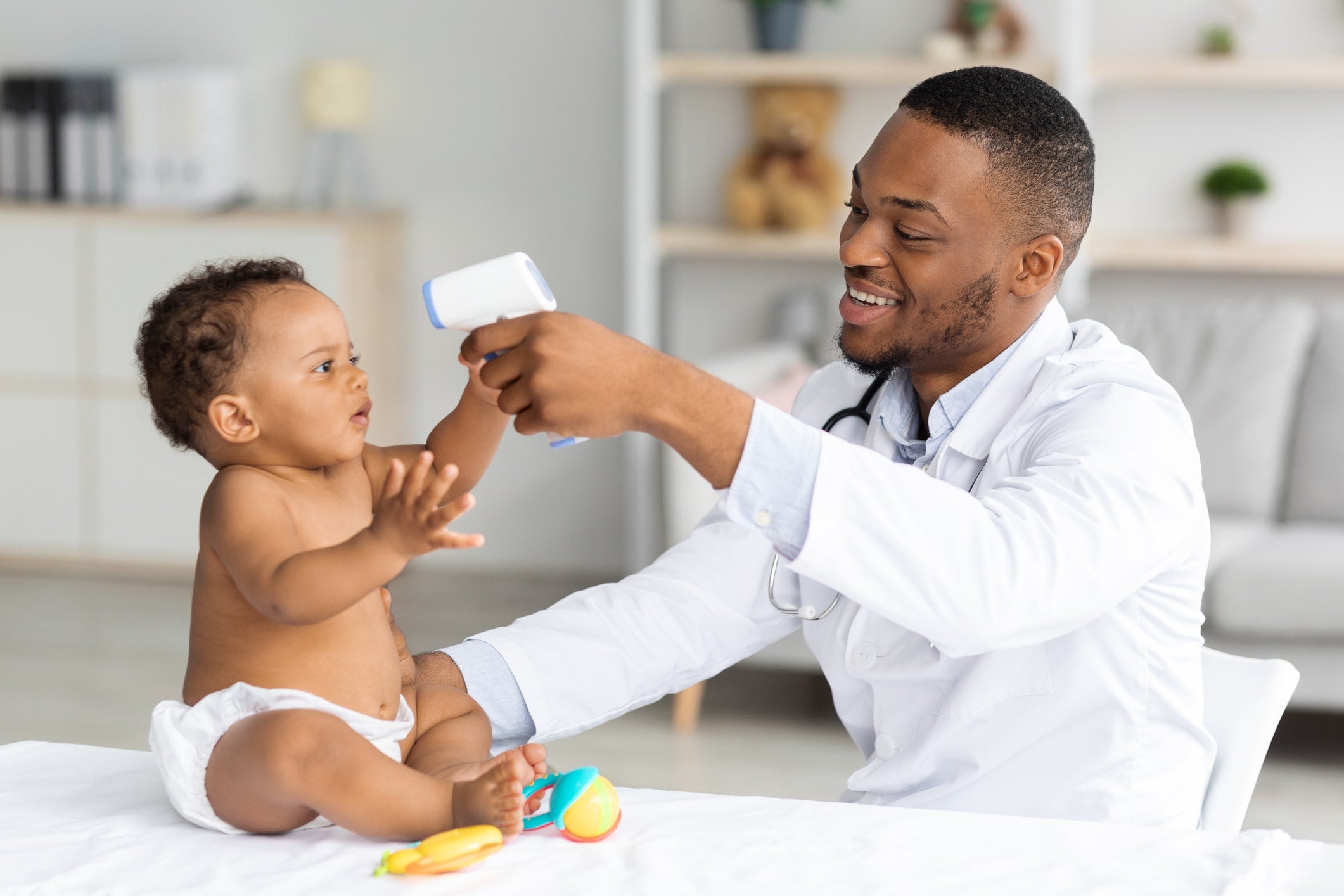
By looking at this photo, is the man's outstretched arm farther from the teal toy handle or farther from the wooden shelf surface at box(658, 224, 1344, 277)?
the wooden shelf surface at box(658, 224, 1344, 277)

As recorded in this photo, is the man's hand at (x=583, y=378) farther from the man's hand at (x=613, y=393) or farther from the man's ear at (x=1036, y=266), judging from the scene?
the man's ear at (x=1036, y=266)

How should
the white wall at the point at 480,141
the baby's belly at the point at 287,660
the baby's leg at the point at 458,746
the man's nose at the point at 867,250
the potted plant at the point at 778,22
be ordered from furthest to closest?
the white wall at the point at 480,141 → the potted plant at the point at 778,22 → the man's nose at the point at 867,250 → the baby's belly at the point at 287,660 → the baby's leg at the point at 458,746

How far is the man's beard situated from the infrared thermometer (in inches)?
17.6

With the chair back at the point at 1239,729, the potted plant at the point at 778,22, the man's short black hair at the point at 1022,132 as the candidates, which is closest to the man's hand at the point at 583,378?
the man's short black hair at the point at 1022,132

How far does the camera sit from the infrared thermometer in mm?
1026

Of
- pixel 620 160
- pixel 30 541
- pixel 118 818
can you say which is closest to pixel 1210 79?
pixel 620 160

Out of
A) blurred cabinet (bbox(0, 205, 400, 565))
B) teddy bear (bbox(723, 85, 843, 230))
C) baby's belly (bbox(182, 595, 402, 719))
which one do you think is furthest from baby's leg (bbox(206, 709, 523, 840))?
blurred cabinet (bbox(0, 205, 400, 565))

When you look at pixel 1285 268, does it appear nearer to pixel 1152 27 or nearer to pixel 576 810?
pixel 1152 27

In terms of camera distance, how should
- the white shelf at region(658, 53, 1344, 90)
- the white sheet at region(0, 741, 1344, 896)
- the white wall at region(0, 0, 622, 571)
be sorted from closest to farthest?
the white sheet at region(0, 741, 1344, 896) → the white shelf at region(658, 53, 1344, 90) → the white wall at region(0, 0, 622, 571)

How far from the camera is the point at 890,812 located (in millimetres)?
989

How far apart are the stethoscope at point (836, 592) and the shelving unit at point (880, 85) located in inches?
79.1

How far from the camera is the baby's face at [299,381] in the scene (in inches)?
46.5

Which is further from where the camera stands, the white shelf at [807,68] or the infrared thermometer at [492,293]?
the white shelf at [807,68]

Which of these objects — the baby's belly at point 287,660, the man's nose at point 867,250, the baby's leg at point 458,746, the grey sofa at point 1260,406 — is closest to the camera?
the baby's leg at point 458,746
